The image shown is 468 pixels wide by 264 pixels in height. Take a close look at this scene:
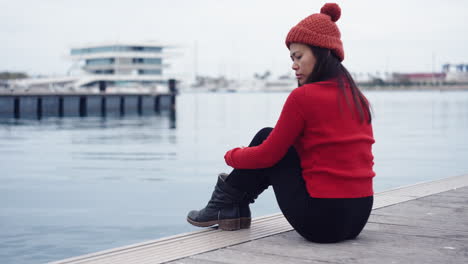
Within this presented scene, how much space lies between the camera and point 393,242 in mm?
3316

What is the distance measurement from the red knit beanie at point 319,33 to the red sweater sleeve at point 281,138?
0.83 feet

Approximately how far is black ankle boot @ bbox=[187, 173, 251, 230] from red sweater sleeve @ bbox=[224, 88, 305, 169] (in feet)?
1.30

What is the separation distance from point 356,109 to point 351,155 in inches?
8.8

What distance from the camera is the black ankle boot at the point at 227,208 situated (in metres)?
3.62

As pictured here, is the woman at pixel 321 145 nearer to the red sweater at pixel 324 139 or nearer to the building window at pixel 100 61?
the red sweater at pixel 324 139

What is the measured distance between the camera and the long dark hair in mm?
3098

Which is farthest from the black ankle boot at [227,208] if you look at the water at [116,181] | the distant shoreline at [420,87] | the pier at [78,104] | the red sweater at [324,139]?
the distant shoreline at [420,87]

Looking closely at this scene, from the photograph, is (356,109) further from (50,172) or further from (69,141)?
(69,141)

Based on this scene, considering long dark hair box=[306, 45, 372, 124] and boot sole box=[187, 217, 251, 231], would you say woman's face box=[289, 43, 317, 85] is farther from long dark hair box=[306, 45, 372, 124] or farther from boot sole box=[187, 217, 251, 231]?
boot sole box=[187, 217, 251, 231]

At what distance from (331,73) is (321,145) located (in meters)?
0.35

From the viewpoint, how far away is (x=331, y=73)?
310 centimetres

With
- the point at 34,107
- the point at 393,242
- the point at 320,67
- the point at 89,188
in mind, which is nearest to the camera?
the point at 320,67

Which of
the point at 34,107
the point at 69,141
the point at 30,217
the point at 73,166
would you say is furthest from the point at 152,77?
the point at 30,217

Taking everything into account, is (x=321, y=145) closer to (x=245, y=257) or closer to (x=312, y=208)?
(x=312, y=208)
